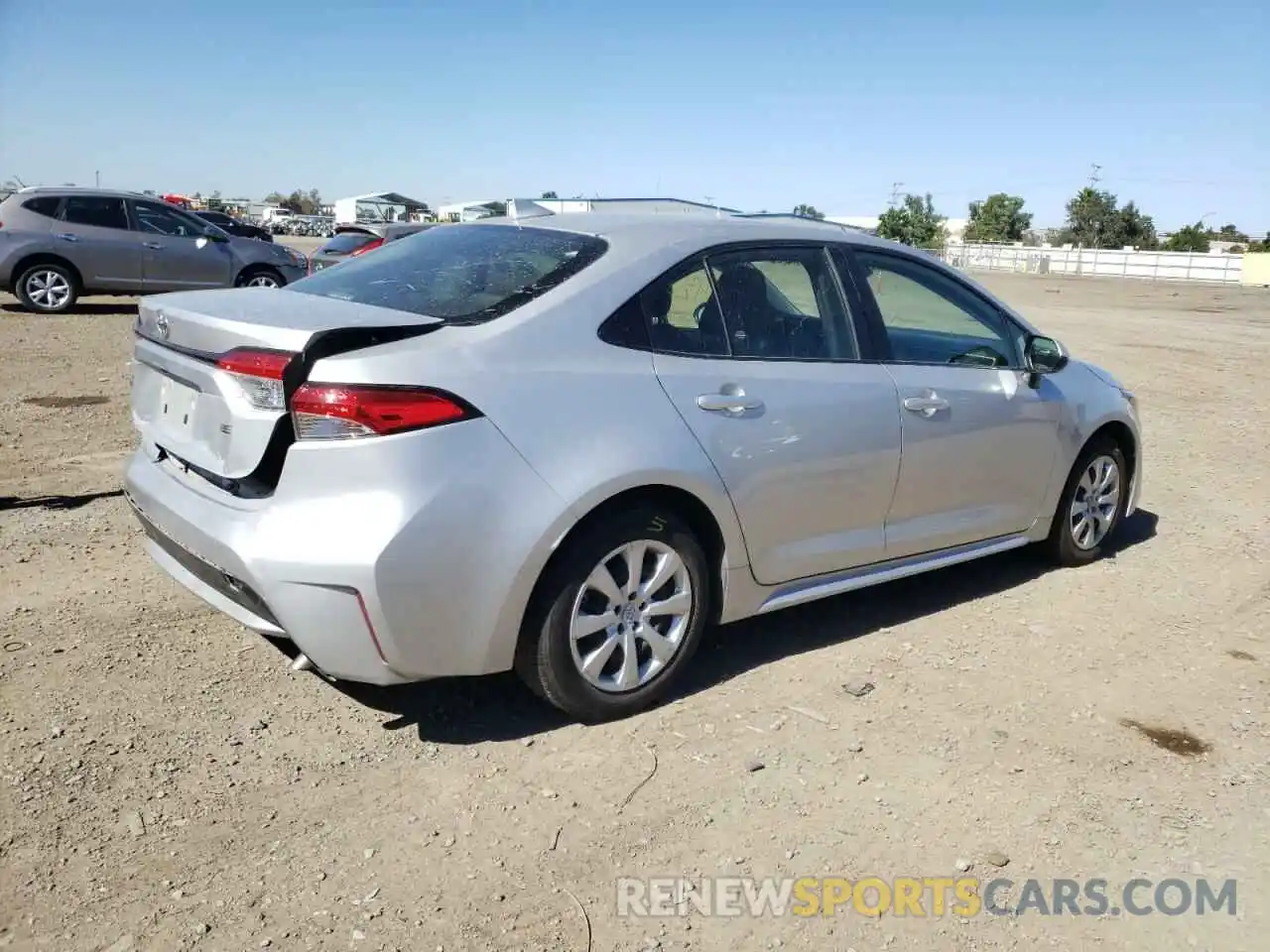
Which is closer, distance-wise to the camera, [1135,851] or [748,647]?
[1135,851]

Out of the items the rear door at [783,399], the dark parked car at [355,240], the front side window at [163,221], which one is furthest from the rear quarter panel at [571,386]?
the front side window at [163,221]

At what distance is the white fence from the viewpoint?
59656 millimetres

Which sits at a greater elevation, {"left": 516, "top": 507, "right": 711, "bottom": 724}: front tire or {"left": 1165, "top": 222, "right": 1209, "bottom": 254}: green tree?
{"left": 1165, "top": 222, "right": 1209, "bottom": 254}: green tree

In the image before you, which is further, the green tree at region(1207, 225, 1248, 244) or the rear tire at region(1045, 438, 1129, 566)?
the green tree at region(1207, 225, 1248, 244)

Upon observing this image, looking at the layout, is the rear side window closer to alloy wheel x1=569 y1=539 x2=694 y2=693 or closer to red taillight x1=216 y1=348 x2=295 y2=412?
red taillight x1=216 y1=348 x2=295 y2=412

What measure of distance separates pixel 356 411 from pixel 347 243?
1309 centimetres

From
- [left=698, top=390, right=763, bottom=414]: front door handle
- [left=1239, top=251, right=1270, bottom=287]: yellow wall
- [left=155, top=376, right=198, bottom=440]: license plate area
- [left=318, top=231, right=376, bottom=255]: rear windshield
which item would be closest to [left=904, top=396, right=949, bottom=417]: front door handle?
[left=698, top=390, right=763, bottom=414]: front door handle

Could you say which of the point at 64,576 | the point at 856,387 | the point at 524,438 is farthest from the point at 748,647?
the point at 64,576

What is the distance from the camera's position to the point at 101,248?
1464 cm

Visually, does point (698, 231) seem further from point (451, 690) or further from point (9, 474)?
point (9, 474)

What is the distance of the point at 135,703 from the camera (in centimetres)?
371

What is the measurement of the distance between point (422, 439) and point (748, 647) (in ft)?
6.34

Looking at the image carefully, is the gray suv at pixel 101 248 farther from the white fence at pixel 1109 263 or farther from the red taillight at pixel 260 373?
the white fence at pixel 1109 263

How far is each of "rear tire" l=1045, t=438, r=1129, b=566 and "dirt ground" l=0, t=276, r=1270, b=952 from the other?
23 cm
